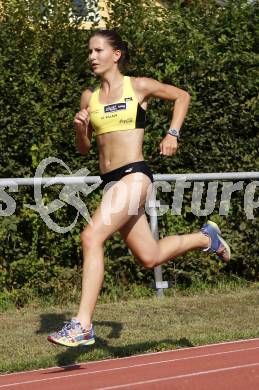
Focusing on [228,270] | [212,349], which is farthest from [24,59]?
[212,349]

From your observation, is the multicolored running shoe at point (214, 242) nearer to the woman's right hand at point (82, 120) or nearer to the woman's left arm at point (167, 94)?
the woman's left arm at point (167, 94)

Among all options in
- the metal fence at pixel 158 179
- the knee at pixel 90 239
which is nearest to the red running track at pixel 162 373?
the knee at pixel 90 239

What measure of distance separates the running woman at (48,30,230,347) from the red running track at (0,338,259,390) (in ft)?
1.24

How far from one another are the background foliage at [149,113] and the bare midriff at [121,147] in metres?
3.56

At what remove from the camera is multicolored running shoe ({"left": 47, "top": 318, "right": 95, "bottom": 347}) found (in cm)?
703

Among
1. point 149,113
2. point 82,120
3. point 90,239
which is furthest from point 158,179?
point 90,239

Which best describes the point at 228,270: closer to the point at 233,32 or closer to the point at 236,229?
the point at 236,229

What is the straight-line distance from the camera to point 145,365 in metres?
7.60

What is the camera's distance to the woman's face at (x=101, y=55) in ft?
25.6

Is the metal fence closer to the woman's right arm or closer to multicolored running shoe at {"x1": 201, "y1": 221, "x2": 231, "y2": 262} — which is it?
multicolored running shoe at {"x1": 201, "y1": 221, "x2": 231, "y2": 262}

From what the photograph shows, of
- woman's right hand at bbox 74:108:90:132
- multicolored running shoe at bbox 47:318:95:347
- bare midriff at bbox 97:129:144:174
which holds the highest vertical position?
woman's right hand at bbox 74:108:90:132

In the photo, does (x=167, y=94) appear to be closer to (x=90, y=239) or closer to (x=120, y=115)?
(x=120, y=115)

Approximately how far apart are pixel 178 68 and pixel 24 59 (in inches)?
71.6

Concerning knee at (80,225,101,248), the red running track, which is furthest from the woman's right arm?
the red running track
